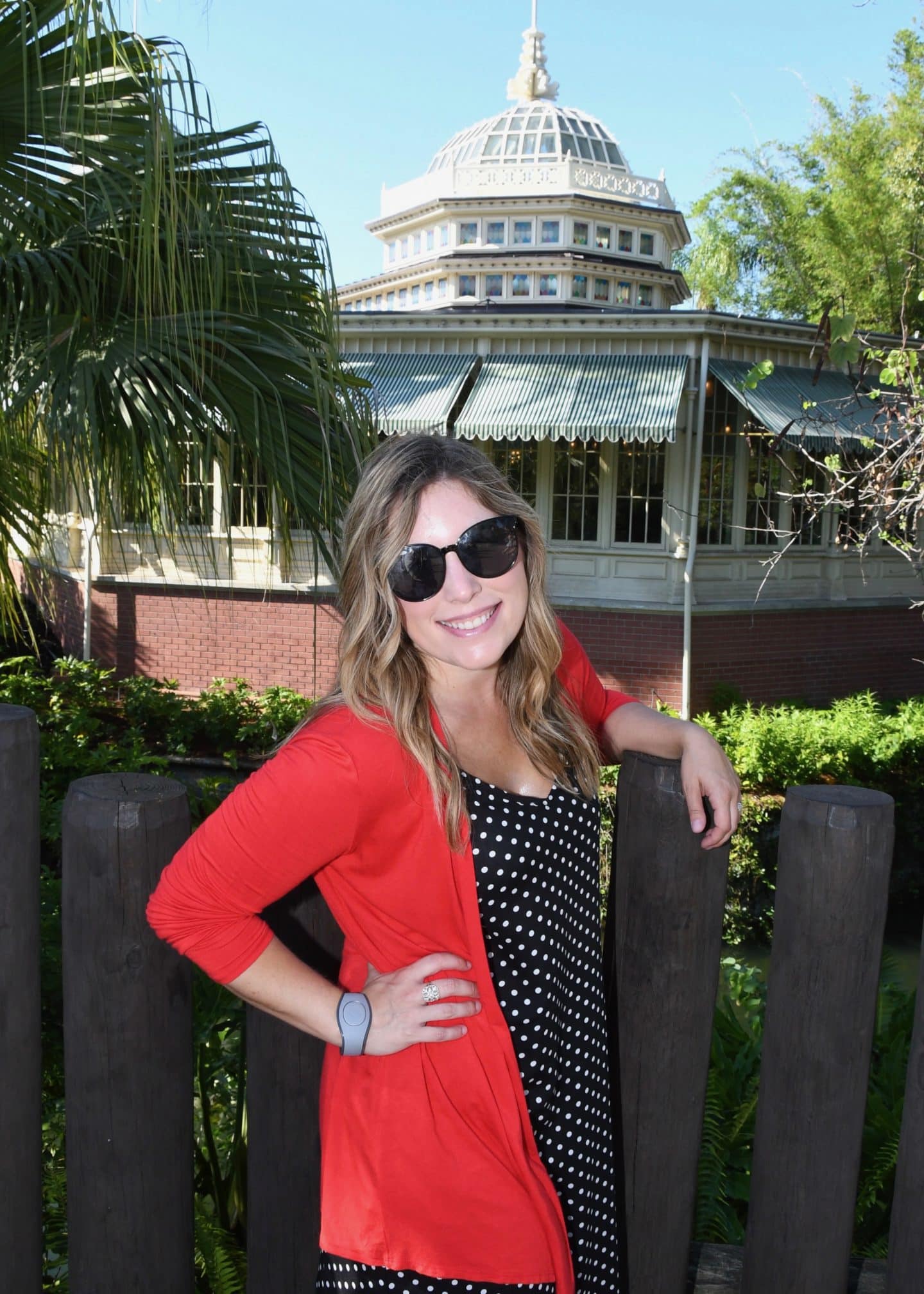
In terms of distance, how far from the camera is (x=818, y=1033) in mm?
1486

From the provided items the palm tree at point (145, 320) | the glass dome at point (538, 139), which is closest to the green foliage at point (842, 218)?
the glass dome at point (538, 139)

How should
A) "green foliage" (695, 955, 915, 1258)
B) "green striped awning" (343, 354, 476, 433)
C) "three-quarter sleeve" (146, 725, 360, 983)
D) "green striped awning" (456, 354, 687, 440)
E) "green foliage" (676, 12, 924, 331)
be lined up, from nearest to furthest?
"three-quarter sleeve" (146, 725, 360, 983), "green foliage" (695, 955, 915, 1258), "green striped awning" (456, 354, 687, 440), "green striped awning" (343, 354, 476, 433), "green foliage" (676, 12, 924, 331)

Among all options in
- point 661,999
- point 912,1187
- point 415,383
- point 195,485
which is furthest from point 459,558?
point 415,383

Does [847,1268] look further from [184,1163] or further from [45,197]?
[45,197]

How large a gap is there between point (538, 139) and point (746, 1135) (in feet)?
91.9

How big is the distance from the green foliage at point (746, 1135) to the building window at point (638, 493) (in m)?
9.57

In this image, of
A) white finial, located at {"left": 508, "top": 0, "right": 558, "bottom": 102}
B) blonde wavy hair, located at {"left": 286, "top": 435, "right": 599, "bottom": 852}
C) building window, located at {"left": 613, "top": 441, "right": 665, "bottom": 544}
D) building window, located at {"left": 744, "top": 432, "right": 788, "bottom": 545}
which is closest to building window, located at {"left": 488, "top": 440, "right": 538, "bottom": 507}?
building window, located at {"left": 613, "top": 441, "right": 665, "bottom": 544}

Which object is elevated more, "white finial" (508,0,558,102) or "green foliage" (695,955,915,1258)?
"white finial" (508,0,558,102)

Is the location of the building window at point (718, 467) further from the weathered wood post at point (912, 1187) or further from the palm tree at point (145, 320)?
the weathered wood post at point (912, 1187)

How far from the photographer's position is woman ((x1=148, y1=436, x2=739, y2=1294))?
52.4 inches

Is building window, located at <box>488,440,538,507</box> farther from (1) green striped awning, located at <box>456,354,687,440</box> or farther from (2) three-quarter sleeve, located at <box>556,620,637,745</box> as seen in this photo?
(2) three-quarter sleeve, located at <box>556,620,637,745</box>

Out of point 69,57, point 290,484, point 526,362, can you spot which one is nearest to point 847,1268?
point 290,484

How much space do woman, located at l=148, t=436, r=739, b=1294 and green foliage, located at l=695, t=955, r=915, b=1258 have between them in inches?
31.3

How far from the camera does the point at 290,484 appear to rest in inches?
138
